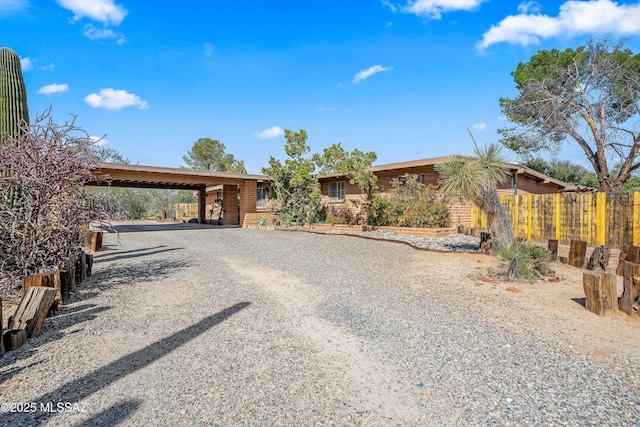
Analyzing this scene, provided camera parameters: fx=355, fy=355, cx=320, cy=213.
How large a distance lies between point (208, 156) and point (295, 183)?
1190 inches

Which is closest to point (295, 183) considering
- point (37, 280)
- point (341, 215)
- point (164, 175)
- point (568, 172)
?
point (341, 215)

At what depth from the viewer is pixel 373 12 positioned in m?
12.9

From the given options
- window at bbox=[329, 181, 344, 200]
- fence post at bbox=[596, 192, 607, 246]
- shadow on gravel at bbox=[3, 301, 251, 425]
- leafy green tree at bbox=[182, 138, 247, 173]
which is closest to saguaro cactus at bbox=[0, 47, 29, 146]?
shadow on gravel at bbox=[3, 301, 251, 425]

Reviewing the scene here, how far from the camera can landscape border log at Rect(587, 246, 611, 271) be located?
21.5 feet

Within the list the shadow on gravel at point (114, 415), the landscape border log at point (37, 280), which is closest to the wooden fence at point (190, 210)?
the landscape border log at point (37, 280)

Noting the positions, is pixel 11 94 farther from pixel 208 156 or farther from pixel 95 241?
pixel 208 156

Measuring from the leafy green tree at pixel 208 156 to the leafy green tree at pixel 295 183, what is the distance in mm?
26957

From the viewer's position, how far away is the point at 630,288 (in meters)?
4.12

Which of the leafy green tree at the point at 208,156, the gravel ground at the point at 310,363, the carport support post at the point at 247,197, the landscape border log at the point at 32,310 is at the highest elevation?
the leafy green tree at the point at 208,156

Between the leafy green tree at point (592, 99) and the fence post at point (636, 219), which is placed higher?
the leafy green tree at point (592, 99)

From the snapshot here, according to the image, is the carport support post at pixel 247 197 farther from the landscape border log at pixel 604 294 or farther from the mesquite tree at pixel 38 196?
the landscape border log at pixel 604 294

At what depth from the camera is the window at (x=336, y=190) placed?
62.8 ft

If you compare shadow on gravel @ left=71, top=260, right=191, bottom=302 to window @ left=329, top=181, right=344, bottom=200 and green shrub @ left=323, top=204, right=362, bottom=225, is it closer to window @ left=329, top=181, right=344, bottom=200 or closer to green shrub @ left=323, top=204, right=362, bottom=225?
green shrub @ left=323, top=204, right=362, bottom=225

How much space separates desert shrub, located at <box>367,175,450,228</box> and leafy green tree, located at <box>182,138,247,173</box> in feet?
105
